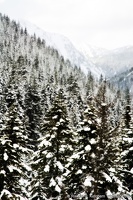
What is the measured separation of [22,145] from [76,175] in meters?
4.29

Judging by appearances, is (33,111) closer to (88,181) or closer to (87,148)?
(87,148)

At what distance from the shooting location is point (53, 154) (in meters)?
27.7

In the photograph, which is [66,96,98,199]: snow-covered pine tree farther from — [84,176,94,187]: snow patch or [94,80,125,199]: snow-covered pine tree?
[94,80,125,199]: snow-covered pine tree

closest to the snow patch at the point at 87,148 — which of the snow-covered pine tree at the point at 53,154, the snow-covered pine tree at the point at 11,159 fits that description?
the snow-covered pine tree at the point at 53,154

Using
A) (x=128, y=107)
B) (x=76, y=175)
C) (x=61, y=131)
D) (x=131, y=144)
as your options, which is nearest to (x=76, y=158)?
(x=76, y=175)

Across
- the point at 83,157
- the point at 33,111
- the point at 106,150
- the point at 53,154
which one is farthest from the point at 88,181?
the point at 33,111

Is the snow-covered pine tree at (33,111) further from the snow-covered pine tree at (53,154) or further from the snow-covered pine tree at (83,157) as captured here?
the snow-covered pine tree at (83,157)

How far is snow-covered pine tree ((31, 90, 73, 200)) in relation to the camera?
90.0ft

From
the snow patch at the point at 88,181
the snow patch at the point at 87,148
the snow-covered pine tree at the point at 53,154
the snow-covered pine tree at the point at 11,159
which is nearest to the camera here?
the snow patch at the point at 88,181

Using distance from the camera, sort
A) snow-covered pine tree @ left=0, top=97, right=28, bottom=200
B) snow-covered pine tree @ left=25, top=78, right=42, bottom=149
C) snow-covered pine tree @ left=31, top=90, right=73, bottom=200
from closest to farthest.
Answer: snow-covered pine tree @ left=0, top=97, right=28, bottom=200
snow-covered pine tree @ left=31, top=90, right=73, bottom=200
snow-covered pine tree @ left=25, top=78, right=42, bottom=149

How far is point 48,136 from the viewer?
27672mm

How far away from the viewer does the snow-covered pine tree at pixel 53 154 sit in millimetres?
27438

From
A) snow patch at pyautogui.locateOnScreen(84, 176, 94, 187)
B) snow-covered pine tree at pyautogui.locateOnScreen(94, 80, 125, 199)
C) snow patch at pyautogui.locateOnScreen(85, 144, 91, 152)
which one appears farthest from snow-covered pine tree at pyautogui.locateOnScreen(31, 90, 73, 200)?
snow-covered pine tree at pyautogui.locateOnScreen(94, 80, 125, 199)

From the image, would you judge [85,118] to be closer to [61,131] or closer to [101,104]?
[61,131]
